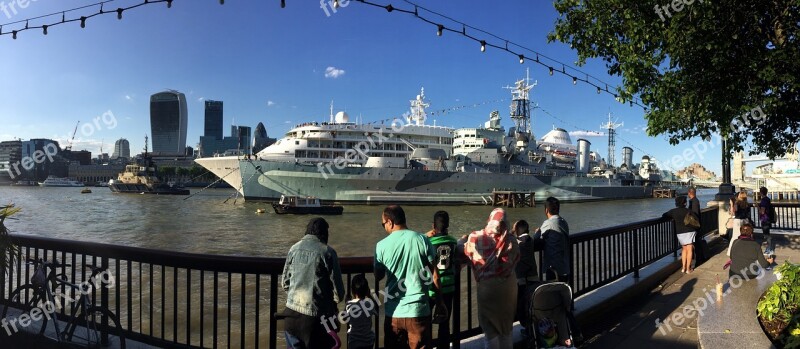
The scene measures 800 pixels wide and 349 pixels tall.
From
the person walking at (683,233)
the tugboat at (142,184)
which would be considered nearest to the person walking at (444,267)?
the person walking at (683,233)

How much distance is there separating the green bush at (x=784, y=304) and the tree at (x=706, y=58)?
2.28 metres

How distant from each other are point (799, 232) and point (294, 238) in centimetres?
1834

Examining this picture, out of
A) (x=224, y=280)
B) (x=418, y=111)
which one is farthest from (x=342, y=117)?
(x=224, y=280)

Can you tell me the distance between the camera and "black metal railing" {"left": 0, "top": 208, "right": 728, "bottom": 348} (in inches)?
128

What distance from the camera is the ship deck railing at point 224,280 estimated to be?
128 inches

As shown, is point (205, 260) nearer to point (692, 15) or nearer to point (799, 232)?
point (692, 15)

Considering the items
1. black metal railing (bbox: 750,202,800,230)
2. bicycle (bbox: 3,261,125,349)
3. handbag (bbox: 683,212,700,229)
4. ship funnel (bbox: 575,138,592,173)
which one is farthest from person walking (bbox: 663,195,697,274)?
ship funnel (bbox: 575,138,592,173)

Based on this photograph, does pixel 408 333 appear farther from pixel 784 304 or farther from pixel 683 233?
pixel 683 233

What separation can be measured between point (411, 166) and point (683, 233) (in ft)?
132

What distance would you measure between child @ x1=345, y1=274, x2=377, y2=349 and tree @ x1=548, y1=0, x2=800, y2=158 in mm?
4738

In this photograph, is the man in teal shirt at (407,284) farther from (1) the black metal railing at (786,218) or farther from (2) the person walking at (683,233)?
(1) the black metal railing at (786,218)

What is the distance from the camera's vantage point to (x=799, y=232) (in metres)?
10.7

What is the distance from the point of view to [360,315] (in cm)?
304

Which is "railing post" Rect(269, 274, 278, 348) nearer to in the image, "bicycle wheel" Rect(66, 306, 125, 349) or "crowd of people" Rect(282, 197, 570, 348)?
"crowd of people" Rect(282, 197, 570, 348)
